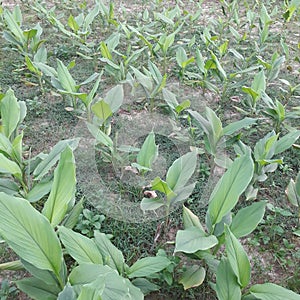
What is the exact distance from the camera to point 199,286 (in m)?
1.57

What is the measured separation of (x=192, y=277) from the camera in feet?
4.95

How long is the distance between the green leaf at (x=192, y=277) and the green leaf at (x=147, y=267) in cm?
14

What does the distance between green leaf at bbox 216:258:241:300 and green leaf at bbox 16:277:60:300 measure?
49cm

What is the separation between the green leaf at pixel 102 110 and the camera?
1.99 meters

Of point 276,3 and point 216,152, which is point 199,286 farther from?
point 276,3

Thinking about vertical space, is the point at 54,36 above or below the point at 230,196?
below

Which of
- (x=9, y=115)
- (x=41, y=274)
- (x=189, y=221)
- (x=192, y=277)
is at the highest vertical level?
(x=9, y=115)

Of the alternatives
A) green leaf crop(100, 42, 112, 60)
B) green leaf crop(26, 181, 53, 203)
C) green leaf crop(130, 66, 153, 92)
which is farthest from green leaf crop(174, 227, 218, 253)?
green leaf crop(100, 42, 112, 60)

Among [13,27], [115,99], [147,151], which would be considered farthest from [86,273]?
[13,27]

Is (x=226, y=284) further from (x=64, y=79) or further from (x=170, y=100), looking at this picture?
(x=64, y=79)

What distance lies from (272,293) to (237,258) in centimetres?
15

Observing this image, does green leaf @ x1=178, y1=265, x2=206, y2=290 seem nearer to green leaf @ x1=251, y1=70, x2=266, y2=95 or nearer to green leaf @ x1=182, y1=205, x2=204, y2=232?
green leaf @ x1=182, y1=205, x2=204, y2=232

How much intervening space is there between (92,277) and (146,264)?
269 millimetres

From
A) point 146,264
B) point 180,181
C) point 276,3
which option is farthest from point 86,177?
point 276,3
